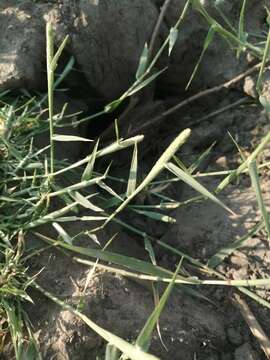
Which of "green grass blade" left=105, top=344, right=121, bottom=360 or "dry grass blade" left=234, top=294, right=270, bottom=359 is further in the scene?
"dry grass blade" left=234, top=294, right=270, bottom=359

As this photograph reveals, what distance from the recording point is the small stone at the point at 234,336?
125cm

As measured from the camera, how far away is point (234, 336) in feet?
4.12

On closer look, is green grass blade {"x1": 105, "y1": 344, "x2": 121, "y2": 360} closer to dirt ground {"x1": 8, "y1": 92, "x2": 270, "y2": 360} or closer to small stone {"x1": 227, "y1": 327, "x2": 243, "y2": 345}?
dirt ground {"x1": 8, "y1": 92, "x2": 270, "y2": 360}

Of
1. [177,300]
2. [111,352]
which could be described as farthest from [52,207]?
[111,352]

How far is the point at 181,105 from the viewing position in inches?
63.2

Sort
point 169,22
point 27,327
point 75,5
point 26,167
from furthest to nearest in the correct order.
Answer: point 169,22, point 75,5, point 26,167, point 27,327

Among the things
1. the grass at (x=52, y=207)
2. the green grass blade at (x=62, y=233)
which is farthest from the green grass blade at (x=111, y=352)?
the green grass blade at (x=62, y=233)

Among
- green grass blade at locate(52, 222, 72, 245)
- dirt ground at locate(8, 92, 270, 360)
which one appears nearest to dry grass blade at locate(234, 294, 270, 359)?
dirt ground at locate(8, 92, 270, 360)

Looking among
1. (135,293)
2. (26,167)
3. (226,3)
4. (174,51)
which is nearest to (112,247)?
(135,293)

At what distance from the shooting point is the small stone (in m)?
1.25

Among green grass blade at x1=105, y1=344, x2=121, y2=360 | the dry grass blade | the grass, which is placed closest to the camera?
green grass blade at x1=105, y1=344, x2=121, y2=360

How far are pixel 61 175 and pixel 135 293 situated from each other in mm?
354

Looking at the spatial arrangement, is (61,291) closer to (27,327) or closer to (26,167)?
(27,327)

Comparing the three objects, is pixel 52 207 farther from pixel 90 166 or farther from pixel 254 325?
pixel 254 325
